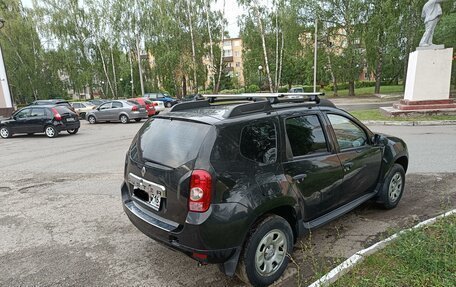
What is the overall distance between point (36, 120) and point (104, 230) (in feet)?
41.9

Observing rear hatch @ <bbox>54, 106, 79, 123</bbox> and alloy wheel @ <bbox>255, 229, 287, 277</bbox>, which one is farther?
rear hatch @ <bbox>54, 106, 79, 123</bbox>

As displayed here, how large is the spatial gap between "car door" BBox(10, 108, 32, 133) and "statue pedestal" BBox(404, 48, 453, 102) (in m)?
18.6

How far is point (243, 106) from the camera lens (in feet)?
9.75

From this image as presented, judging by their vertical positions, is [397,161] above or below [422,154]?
above

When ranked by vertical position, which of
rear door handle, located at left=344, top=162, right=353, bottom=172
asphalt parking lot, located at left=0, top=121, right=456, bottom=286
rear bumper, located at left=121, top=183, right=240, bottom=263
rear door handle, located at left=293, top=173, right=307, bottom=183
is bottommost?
asphalt parking lot, located at left=0, top=121, right=456, bottom=286

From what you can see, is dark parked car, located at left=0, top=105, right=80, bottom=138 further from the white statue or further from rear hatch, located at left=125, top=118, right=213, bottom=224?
the white statue

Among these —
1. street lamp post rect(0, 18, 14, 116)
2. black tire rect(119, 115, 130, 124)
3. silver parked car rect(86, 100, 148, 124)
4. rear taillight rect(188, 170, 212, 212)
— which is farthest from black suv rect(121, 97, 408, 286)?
street lamp post rect(0, 18, 14, 116)

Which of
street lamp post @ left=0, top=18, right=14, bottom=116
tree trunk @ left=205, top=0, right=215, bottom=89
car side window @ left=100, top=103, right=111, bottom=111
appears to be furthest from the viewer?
tree trunk @ left=205, top=0, right=215, bottom=89

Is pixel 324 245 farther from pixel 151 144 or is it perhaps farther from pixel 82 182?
pixel 82 182

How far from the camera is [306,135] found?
10.9ft

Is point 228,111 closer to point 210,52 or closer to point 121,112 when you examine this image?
point 121,112

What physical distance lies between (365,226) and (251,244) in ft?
6.64

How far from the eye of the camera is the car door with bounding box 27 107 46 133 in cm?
1438

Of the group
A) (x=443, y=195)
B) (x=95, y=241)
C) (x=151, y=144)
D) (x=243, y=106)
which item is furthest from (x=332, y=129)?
(x=95, y=241)
